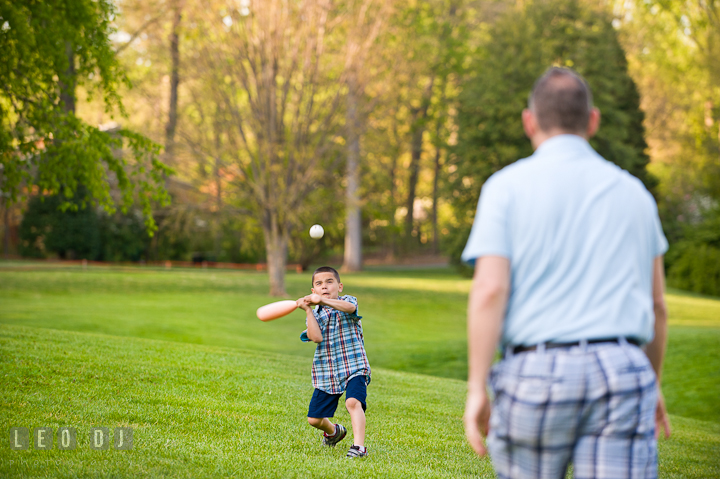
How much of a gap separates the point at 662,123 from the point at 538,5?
17868mm

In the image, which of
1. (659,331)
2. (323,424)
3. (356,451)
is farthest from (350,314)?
(659,331)

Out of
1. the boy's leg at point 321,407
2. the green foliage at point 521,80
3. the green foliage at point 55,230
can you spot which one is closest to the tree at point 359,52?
the green foliage at point 521,80

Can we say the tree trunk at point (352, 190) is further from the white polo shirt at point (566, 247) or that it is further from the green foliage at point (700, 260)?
the white polo shirt at point (566, 247)

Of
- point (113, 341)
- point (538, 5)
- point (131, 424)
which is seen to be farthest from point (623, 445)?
→ point (538, 5)

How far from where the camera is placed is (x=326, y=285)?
4.27 m

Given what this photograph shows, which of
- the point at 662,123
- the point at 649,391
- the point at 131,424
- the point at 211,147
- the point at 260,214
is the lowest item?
the point at 131,424

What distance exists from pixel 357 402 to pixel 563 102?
2804mm

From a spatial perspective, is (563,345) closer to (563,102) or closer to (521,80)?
(563,102)

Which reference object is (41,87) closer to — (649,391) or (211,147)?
(649,391)

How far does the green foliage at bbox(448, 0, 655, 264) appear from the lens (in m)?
29.5

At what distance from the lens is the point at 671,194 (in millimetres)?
35594

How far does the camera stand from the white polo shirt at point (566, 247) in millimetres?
2006

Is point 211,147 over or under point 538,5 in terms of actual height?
under

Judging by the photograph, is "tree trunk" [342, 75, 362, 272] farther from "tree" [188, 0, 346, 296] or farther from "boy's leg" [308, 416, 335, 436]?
"boy's leg" [308, 416, 335, 436]
